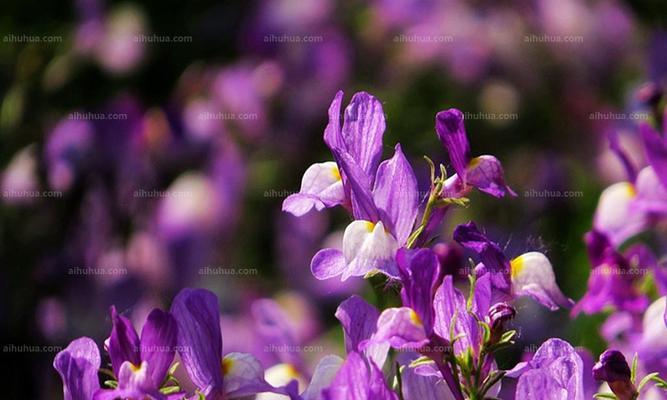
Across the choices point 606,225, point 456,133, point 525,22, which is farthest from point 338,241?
point 456,133

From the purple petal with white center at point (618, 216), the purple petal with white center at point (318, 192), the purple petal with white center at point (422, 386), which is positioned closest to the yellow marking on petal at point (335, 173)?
the purple petal with white center at point (318, 192)

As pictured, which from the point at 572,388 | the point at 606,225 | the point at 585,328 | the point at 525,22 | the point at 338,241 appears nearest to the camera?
the point at 572,388

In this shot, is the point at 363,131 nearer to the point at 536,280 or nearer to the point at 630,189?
the point at 536,280

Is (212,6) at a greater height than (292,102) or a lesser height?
greater

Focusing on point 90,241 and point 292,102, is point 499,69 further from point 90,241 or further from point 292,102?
point 90,241

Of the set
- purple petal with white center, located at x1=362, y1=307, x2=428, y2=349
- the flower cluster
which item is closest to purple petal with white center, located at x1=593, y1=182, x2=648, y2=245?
the flower cluster

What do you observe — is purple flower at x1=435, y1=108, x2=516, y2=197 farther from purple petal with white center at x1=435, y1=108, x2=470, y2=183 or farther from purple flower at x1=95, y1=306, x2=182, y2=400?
purple flower at x1=95, y1=306, x2=182, y2=400
